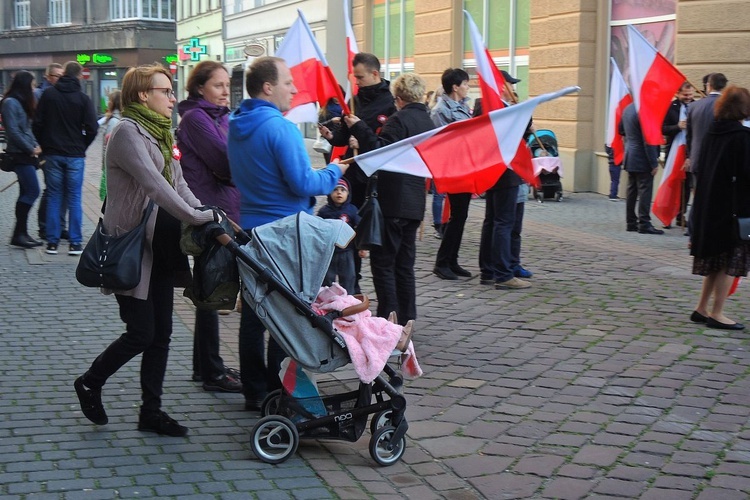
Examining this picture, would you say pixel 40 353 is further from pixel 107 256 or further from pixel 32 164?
pixel 32 164

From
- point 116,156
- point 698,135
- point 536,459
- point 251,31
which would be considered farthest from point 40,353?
point 251,31

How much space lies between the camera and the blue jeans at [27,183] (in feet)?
38.3

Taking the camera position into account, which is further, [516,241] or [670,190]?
[670,190]

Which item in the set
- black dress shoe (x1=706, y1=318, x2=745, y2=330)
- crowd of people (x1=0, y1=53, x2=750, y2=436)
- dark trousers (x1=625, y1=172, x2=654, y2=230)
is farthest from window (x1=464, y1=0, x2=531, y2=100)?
black dress shoe (x1=706, y1=318, x2=745, y2=330)

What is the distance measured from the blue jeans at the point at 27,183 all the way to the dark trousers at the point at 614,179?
341 inches

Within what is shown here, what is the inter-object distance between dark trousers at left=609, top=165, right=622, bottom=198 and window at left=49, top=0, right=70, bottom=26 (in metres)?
53.3

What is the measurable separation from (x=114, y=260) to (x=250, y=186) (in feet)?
2.88

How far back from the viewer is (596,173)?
17766 mm

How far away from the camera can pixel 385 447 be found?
200 inches

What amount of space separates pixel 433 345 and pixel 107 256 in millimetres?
2953

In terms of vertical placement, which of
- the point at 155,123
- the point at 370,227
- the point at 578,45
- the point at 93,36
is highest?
the point at 93,36

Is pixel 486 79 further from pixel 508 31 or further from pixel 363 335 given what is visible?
pixel 508 31

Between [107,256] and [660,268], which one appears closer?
[107,256]

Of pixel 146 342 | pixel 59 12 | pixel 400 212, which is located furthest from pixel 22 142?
pixel 59 12
